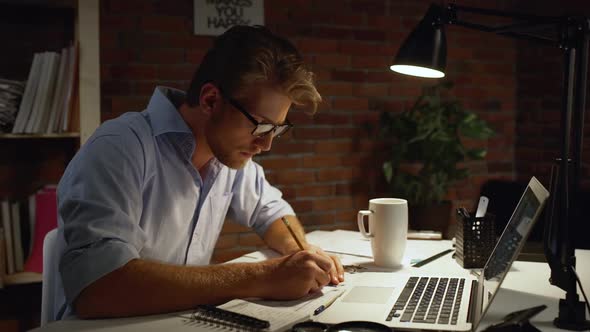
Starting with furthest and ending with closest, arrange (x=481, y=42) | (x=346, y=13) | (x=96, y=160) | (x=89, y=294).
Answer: (x=481, y=42) < (x=346, y=13) < (x=96, y=160) < (x=89, y=294)

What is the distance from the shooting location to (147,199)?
4.77ft

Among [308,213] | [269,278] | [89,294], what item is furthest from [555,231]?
[308,213]

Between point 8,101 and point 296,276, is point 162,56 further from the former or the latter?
point 296,276

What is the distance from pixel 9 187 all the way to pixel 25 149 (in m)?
0.18

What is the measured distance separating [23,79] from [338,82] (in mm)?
1656

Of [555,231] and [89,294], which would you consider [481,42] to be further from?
Result: [89,294]

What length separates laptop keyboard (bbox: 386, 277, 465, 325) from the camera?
102 cm

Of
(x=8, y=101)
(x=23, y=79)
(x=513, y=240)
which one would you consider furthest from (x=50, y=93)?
(x=513, y=240)

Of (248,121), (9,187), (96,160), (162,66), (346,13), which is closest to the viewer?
(96,160)

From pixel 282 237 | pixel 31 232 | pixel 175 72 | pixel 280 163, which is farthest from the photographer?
pixel 280 163

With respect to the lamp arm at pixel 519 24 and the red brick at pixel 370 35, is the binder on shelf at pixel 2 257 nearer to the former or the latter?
the lamp arm at pixel 519 24

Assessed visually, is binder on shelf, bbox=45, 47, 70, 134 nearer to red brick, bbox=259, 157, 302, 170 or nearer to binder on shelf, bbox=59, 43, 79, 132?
binder on shelf, bbox=59, 43, 79, 132

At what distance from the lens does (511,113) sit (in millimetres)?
3721

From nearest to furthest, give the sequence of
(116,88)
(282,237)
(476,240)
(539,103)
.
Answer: (476,240) → (282,237) → (116,88) → (539,103)
